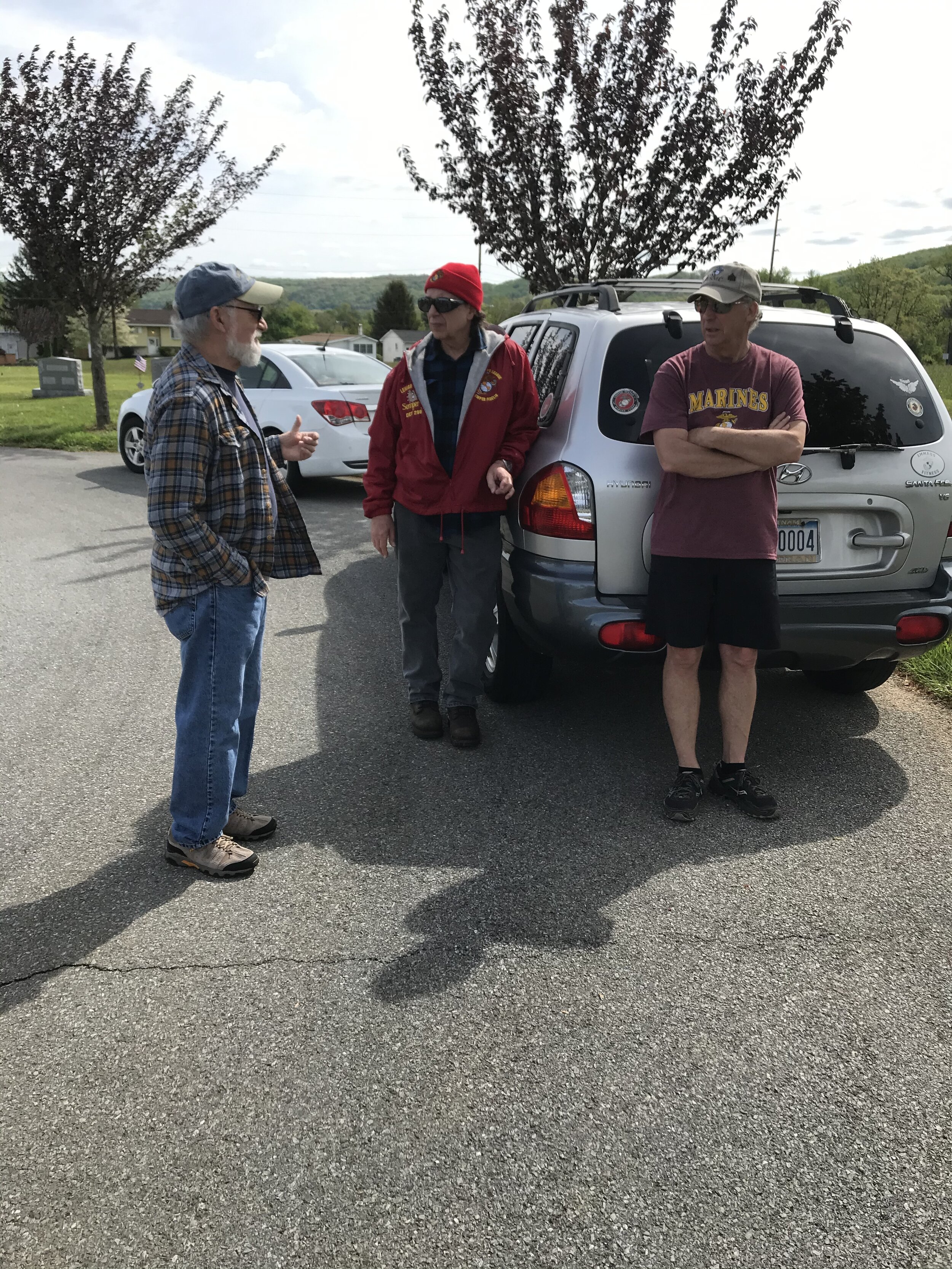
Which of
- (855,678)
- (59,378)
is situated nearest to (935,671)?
(855,678)

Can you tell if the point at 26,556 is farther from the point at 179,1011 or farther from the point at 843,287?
the point at 843,287

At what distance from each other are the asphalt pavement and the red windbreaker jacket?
1142 mm

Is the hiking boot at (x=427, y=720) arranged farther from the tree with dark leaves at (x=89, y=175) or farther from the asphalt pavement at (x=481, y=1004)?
the tree with dark leaves at (x=89, y=175)

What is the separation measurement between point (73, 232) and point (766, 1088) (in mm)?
18180

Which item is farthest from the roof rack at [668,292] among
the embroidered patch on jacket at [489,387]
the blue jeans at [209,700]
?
the blue jeans at [209,700]

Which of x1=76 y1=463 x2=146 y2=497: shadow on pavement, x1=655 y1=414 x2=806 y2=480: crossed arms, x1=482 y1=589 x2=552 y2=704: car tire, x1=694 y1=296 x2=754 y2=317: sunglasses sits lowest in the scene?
x1=482 y1=589 x2=552 y2=704: car tire

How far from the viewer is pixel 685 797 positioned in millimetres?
3881

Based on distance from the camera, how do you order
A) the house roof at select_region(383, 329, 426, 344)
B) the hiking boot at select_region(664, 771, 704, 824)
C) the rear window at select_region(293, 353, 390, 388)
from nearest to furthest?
the hiking boot at select_region(664, 771, 704, 824)
the rear window at select_region(293, 353, 390, 388)
the house roof at select_region(383, 329, 426, 344)

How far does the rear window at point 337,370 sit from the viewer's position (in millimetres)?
11086

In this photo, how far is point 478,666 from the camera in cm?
463

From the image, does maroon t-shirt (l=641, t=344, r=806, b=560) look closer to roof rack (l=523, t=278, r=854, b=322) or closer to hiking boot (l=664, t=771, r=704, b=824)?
roof rack (l=523, t=278, r=854, b=322)

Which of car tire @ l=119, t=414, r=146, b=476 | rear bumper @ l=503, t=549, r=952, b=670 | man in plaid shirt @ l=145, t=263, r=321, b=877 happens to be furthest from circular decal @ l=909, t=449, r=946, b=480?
car tire @ l=119, t=414, r=146, b=476

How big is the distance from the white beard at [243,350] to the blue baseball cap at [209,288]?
12 cm

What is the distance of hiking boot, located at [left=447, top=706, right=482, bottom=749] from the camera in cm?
454
